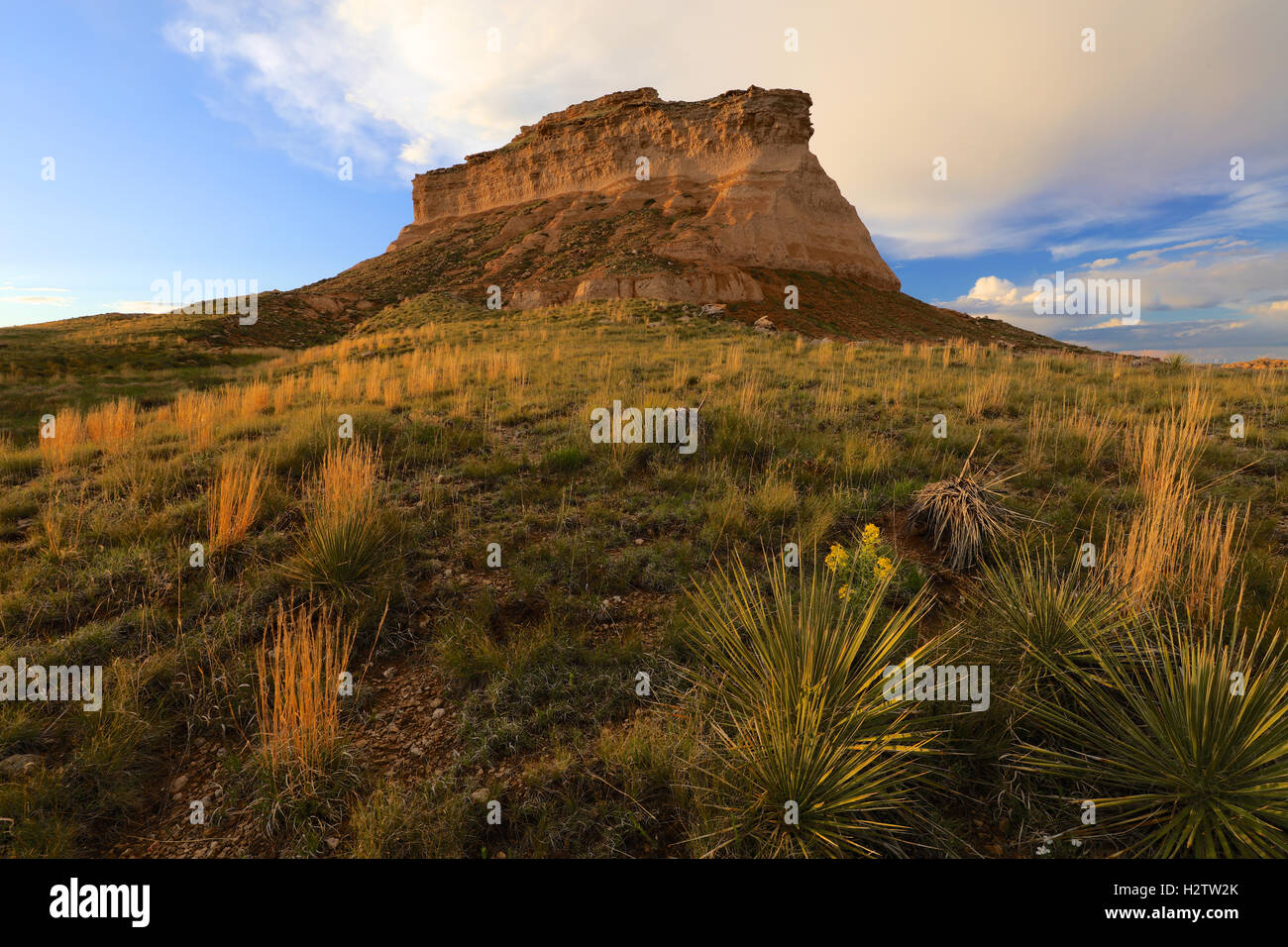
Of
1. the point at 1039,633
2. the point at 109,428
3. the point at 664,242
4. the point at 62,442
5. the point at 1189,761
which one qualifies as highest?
the point at 664,242

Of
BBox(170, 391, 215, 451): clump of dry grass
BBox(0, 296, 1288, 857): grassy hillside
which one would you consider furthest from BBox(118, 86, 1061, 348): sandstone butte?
BBox(0, 296, 1288, 857): grassy hillside

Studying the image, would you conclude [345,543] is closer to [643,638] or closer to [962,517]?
[643,638]

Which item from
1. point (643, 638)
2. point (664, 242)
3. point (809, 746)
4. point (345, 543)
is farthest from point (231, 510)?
point (664, 242)

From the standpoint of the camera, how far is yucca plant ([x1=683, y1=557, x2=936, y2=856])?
183 centimetres

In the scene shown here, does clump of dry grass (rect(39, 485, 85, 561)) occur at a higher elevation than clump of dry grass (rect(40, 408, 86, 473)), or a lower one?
lower

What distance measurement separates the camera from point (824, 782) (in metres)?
1.89

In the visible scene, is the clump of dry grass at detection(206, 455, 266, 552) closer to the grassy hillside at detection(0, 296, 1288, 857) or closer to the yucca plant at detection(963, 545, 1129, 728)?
the grassy hillside at detection(0, 296, 1288, 857)

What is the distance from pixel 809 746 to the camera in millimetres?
1866

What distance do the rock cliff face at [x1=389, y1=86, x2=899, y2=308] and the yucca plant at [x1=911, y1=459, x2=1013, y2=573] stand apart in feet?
85.8

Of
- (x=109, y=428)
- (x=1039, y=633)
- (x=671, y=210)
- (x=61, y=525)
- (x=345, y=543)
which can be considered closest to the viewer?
(x=1039, y=633)

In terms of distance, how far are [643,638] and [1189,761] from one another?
2350 millimetres
